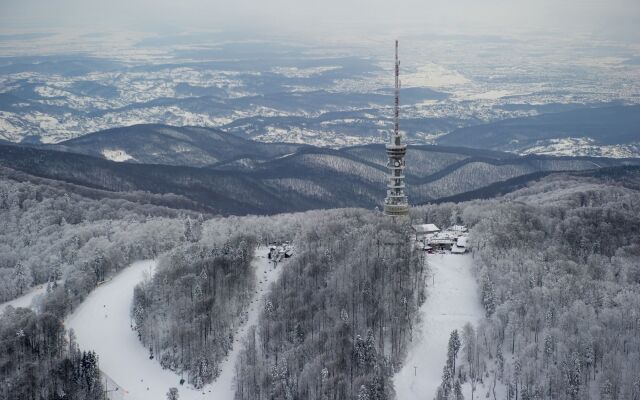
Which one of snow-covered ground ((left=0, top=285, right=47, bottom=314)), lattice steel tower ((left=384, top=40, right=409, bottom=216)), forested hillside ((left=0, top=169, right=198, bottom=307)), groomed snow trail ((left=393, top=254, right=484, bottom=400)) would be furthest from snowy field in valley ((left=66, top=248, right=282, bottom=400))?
lattice steel tower ((left=384, top=40, right=409, bottom=216))

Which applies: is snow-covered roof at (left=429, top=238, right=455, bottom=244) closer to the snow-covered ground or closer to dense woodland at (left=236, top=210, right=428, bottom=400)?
dense woodland at (left=236, top=210, right=428, bottom=400)

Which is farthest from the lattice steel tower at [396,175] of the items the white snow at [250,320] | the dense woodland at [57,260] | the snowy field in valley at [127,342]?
the dense woodland at [57,260]

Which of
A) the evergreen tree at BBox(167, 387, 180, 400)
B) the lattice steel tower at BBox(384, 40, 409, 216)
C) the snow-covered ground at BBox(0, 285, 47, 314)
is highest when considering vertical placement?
the lattice steel tower at BBox(384, 40, 409, 216)

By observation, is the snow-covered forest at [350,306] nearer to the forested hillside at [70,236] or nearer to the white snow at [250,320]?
the forested hillside at [70,236]

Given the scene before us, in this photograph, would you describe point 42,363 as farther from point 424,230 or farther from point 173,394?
point 424,230

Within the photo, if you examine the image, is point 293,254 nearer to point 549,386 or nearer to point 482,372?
point 482,372

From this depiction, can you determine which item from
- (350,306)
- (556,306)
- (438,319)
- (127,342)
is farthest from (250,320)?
(556,306)
